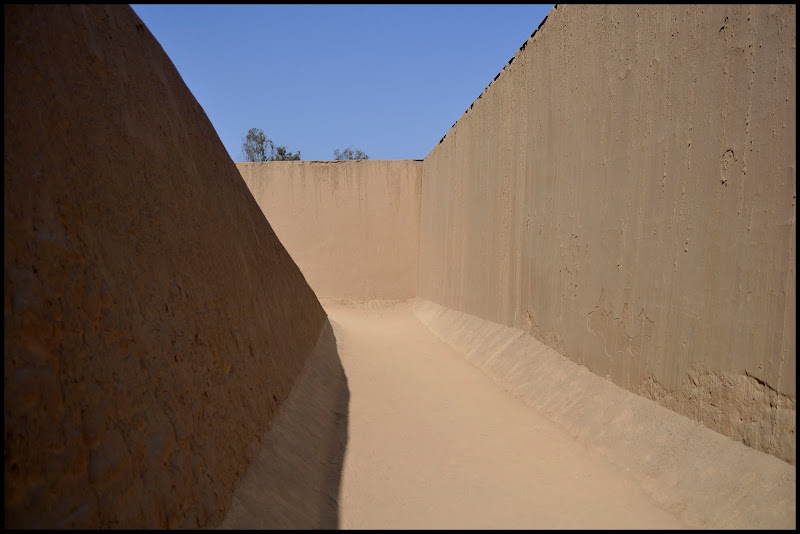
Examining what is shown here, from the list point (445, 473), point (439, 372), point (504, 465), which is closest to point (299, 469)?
point (445, 473)

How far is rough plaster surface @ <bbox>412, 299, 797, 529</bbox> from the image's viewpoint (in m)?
3.26

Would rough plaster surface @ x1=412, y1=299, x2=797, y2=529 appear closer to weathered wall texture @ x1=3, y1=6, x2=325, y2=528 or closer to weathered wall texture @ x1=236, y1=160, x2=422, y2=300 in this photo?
weathered wall texture @ x1=3, y1=6, x2=325, y2=528

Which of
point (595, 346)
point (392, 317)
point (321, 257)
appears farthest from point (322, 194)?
point (595, 346)

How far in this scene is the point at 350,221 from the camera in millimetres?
19609

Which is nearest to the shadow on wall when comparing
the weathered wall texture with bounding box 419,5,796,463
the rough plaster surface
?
the rough plaster surface

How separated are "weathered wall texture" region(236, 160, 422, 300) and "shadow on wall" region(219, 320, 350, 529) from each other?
12816mm

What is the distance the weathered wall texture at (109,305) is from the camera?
196 centimetres

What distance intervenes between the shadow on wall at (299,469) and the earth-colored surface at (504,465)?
0.01 meters

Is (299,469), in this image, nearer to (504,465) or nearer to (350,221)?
(504,465)

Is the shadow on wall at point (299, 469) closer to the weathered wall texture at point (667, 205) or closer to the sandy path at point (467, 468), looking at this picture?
the sandy path at point (467, 468)

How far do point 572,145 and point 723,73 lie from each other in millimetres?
2643

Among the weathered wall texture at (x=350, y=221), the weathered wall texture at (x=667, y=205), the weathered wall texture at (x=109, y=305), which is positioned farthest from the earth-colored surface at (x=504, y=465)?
the weathered wall texture at (x=350, y=221)

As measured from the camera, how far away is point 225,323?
4.09 meters

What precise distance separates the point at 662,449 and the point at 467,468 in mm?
Result: 1600
